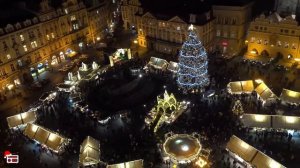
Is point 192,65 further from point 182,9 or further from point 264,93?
point 182,9

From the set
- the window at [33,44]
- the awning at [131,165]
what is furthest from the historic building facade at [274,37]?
the window at [33,44]

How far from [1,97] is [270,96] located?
5359 cm

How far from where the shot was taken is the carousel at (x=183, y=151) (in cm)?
4200

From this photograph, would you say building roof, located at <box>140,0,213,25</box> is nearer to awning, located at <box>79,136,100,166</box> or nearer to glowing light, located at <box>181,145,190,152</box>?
glowing light, located at <box>181,145,190,152</box>

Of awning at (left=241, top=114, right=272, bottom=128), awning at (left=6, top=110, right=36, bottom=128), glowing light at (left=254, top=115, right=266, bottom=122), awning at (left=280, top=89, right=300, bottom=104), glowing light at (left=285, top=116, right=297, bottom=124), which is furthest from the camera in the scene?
awning at (left=6, top=110, right=36, bottom=128)

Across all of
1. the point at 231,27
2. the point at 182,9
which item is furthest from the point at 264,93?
the point at 182,9

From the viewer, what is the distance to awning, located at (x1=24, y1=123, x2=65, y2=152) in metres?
46.8

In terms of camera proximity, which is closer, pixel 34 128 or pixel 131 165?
pixel 131 165

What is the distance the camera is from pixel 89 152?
4403 cm

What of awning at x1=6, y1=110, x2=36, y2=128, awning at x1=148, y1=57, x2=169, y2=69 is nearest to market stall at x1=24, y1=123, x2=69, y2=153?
awning at x1=6, y1=110, x2=36, y2=128

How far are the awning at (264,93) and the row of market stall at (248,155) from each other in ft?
45.8

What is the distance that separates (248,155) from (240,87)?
18693 mm

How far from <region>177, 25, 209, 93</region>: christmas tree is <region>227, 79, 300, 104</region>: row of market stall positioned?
562 centimetres

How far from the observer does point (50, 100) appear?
2434 inches
